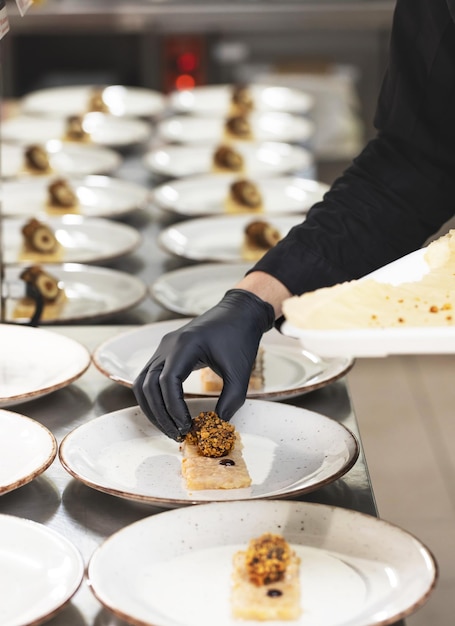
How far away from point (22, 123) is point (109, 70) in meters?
2.06

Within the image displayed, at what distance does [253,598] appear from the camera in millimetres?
1157

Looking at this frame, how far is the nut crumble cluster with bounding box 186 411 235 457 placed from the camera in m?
1.49

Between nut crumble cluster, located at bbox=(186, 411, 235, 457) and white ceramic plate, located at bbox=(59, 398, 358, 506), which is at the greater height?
nut crumble cluster, located at bbox=(186, 411, 235, 457)

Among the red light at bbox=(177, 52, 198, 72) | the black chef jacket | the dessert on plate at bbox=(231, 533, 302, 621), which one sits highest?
the black chef jacket

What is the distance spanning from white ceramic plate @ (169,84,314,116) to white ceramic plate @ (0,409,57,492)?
288 cm

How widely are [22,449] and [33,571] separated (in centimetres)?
32

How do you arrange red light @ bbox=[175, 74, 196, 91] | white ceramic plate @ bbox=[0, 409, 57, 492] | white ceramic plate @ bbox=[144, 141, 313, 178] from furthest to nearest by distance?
red light @ bbox=[175, 74, 196, 91] < white ceramic plate @ bbox=[144, 141, 313, 178] < white ceramic plate @ bbox=[0, 409, 57, 492]

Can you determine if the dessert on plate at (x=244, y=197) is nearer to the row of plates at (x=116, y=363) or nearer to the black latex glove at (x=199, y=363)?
the row of plates at (x=116, y=363)

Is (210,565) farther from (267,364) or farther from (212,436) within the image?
(267,364)

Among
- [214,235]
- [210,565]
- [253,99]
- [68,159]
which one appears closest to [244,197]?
[214,235]

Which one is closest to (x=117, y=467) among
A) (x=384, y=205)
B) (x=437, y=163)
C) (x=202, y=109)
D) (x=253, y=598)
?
(x=253, y=598)

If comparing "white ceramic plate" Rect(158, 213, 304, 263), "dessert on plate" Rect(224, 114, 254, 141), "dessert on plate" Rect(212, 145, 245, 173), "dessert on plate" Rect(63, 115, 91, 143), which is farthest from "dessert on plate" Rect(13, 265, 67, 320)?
"dessert on plate" Rect(224, 114, 254, 141)

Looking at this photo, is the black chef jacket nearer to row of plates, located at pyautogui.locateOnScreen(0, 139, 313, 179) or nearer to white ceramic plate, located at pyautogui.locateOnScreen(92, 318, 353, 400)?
white ceramic plate, located at pyautogui.locateOnScreen(92, 318, 353, 400)

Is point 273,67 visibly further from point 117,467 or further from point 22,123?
point 117,467
